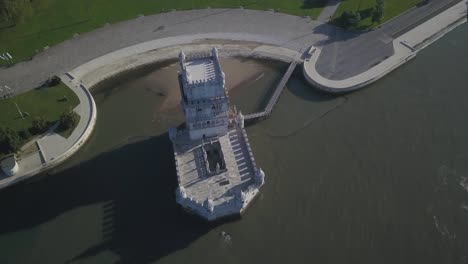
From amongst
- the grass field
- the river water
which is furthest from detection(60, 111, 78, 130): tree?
the grass field

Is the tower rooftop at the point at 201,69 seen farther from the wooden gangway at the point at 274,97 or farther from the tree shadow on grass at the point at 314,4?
the tree shadow on grass at the point at 314,4

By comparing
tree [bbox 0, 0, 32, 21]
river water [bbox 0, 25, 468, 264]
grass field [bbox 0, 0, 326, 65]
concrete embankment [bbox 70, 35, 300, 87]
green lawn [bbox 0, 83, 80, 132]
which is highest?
tree [bbox 0, 0, 32, 21]

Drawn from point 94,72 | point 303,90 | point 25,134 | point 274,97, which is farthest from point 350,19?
point 25,134

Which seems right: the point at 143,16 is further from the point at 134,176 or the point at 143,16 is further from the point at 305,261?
the point at 305,261

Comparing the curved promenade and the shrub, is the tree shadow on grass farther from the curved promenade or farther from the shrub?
the shrub

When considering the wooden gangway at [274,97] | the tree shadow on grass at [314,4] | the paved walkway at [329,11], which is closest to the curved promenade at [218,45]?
the paved walkway at [329,11]

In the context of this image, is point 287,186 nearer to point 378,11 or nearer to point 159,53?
point 159,53
